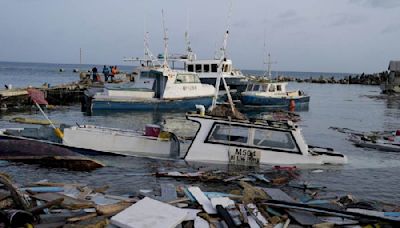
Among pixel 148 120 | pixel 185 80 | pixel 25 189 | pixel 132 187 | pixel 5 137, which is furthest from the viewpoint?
pixel 185 80

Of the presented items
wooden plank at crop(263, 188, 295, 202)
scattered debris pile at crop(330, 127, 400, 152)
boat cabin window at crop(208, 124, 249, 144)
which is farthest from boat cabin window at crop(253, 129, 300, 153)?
scattered debris pile at crop(330, 127, 400, 152)

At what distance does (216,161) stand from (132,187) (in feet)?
9.05


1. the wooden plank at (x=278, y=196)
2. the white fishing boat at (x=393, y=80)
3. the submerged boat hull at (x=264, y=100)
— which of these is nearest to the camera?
the wooden plank at (x=278, y=196)

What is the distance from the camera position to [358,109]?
4794 centimetres

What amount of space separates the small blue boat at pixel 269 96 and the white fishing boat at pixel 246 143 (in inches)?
1037

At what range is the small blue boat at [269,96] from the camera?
40.0 meters

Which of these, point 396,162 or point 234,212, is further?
point 396,162

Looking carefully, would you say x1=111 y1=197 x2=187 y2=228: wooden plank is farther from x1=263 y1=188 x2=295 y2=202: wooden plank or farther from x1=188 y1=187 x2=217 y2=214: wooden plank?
x1=263 y1=188 x2=295 y2=202: wooden plank

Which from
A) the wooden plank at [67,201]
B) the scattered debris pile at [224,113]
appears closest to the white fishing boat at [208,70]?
the scattered debris pile at [224,113]

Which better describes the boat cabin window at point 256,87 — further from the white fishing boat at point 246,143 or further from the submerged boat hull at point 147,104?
the white fishing boat at point 246,143

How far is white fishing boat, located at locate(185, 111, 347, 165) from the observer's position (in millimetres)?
13391

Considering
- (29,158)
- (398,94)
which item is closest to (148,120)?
(29,158)

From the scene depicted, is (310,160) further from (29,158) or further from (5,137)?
(5,137)

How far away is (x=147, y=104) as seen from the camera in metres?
35.5
